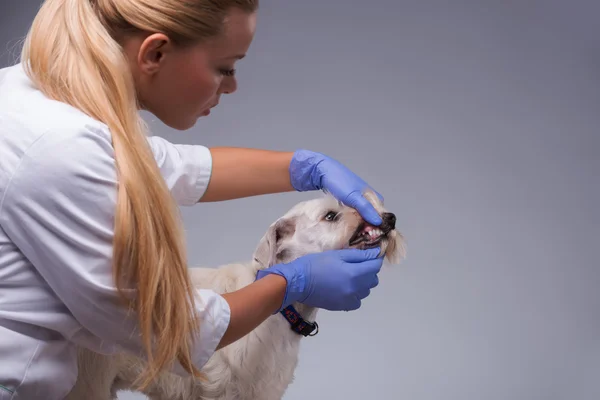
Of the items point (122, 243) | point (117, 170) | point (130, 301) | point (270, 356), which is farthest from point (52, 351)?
point (270, 356)

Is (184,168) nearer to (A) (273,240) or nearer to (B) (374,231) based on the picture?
(A) (273,240)

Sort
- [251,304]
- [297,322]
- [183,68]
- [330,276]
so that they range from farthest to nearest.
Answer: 1. [297,322]
2. [330,276]
3. [251,304]
4. [183,68]

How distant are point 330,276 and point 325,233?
0.29m

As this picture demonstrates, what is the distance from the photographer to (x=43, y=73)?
1381 mm

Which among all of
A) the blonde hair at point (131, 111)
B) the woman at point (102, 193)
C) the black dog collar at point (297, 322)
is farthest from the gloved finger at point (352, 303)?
the blonde hair at point (131, 111)

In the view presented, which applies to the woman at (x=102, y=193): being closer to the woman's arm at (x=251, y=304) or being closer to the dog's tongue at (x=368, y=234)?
the woman's arm at (x=251, y=304)

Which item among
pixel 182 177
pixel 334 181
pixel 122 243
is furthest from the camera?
pixel 334 181

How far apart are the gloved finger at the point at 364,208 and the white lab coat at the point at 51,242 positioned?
2.45 feet

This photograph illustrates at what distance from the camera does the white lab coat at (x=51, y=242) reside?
1276 mm

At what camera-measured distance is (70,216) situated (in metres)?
1.30

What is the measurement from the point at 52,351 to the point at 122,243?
15.1 inches

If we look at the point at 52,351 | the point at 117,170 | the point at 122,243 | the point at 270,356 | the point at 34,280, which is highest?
the point at 117,170

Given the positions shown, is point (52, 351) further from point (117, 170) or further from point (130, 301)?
point (117, 170)

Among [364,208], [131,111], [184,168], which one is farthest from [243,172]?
[131,111]
